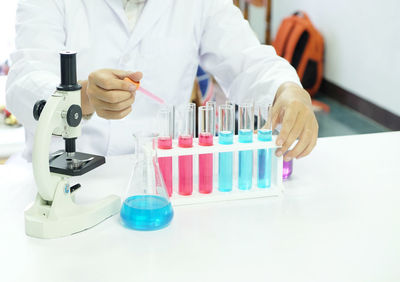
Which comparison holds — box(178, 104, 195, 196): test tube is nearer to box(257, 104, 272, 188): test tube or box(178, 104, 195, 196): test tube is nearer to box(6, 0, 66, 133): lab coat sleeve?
box(257, 104, 272, 188): test tube

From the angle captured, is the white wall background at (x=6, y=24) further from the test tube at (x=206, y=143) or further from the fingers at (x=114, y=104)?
the test tube at (x=206, y=143)

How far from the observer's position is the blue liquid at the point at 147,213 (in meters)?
1.19

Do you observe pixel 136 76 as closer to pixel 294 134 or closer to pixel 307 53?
pixel 294 134

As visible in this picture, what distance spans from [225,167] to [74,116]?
0.39m

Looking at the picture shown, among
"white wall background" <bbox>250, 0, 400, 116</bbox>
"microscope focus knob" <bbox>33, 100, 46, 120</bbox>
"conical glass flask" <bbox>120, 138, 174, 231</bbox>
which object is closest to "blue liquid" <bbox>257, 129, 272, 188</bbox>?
"conical glass flask" <bbox>120, 138, 174, 231</bbox>

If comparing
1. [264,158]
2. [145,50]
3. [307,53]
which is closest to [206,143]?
[264,158]

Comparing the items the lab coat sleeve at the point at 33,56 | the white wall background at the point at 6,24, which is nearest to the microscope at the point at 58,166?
the lab coat sleeve at the point at 33,56

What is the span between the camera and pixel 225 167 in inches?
53.0

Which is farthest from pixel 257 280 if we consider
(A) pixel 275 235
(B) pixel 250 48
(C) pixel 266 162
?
(B) pixel 250 48

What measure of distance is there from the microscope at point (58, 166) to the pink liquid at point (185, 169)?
0.21m

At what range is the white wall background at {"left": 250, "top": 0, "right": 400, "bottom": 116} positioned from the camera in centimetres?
425

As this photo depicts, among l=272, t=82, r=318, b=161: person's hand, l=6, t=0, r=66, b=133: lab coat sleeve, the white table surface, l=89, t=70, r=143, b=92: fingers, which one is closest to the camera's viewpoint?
the white table surface

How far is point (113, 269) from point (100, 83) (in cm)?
46

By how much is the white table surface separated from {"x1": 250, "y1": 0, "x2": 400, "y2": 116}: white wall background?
300 cm
